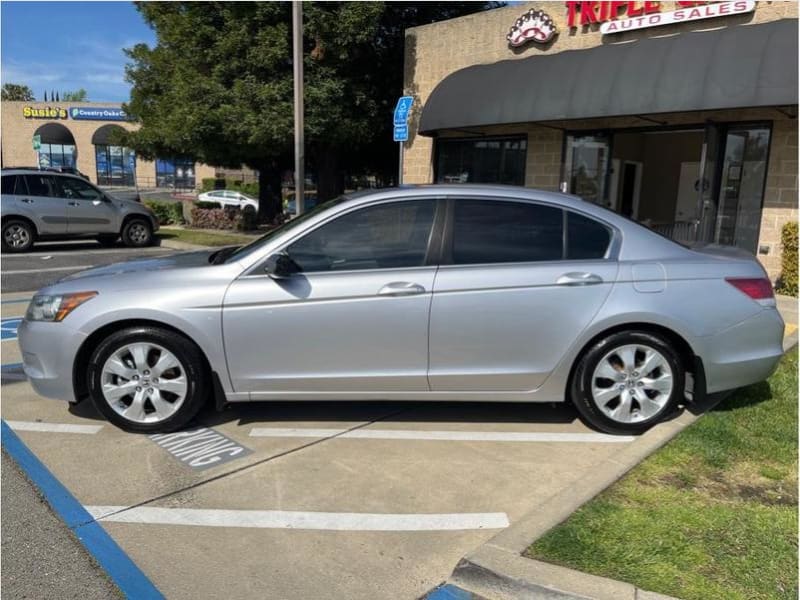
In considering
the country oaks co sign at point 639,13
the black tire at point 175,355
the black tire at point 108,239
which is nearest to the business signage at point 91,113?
the black tire at point 108,239

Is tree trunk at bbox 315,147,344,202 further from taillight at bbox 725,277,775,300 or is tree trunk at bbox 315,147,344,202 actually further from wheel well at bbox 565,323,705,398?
taillight at bbox 725,277,775,300

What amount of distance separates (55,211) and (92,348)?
38.8 feet

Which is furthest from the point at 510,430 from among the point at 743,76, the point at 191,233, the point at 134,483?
the point at 191,233

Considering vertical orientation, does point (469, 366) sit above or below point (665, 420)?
above

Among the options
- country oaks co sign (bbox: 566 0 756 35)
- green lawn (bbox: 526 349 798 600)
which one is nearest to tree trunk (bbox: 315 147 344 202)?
country oaks co sign (bbox: 566 0 756 35)

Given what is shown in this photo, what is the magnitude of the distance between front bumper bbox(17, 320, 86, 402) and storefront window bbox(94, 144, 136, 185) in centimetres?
5677

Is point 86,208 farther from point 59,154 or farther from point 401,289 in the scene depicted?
point 59,154

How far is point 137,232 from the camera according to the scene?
15445 mm

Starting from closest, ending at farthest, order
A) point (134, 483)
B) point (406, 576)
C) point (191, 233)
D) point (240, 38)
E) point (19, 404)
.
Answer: point (406, 576) < point (134, 483) < point (19, 404) < point (240, 38) < point (191, 233)

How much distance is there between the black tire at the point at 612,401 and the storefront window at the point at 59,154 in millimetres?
58163

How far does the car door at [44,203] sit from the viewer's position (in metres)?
14.0

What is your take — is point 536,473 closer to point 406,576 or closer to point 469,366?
point 469,366

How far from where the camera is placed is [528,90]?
37.1ft

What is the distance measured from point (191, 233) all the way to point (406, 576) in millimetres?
17283
